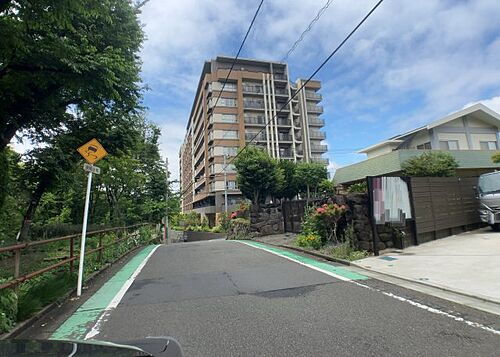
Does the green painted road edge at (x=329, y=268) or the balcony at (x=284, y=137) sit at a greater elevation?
the balcony at (x=284, y=137)

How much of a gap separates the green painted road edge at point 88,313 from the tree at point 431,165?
54.6ft

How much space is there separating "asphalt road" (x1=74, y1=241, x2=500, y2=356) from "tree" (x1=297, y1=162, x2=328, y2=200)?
27.5 metres

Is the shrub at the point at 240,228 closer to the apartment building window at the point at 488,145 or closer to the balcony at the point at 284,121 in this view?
the apartment building window at the point at 488,145

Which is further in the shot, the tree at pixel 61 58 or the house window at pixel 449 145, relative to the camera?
the house window at pixel 449 145

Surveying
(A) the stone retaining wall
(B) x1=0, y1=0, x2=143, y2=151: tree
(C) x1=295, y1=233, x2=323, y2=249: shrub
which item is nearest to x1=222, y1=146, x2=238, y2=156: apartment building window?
(A) the stone retaining wall

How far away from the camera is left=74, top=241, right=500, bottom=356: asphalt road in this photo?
3088 mm

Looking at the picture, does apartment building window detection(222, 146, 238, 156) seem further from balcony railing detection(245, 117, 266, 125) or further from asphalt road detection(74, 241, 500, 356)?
asphalt road detection(74, 241, 500, 356)

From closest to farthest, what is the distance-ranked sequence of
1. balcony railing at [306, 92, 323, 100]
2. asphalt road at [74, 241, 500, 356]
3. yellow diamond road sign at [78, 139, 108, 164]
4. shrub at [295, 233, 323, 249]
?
asphalt road at [74, 241, 500, 356] < yellow diamond road sign at [78, 139, 108, 164] < shrub at [295, 233, 323, 249] < balcony railing at [306, 92, 323, 100]

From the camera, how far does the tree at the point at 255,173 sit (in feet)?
76.8

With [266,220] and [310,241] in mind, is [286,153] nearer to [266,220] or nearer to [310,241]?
[266,220]

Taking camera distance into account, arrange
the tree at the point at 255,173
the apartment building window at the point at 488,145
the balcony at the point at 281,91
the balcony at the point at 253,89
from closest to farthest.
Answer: the tree at the point at 255,173 → the apartment building window at the point at 488,145 → the balcony at the point at 253,89 → the balcony at the point at 281,91

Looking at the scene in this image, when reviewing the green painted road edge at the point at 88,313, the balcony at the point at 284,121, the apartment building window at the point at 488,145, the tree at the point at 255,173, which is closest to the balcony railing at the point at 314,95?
the balcony at the point at 284,121

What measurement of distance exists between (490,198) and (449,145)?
614 inches

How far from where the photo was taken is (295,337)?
11.0ft
